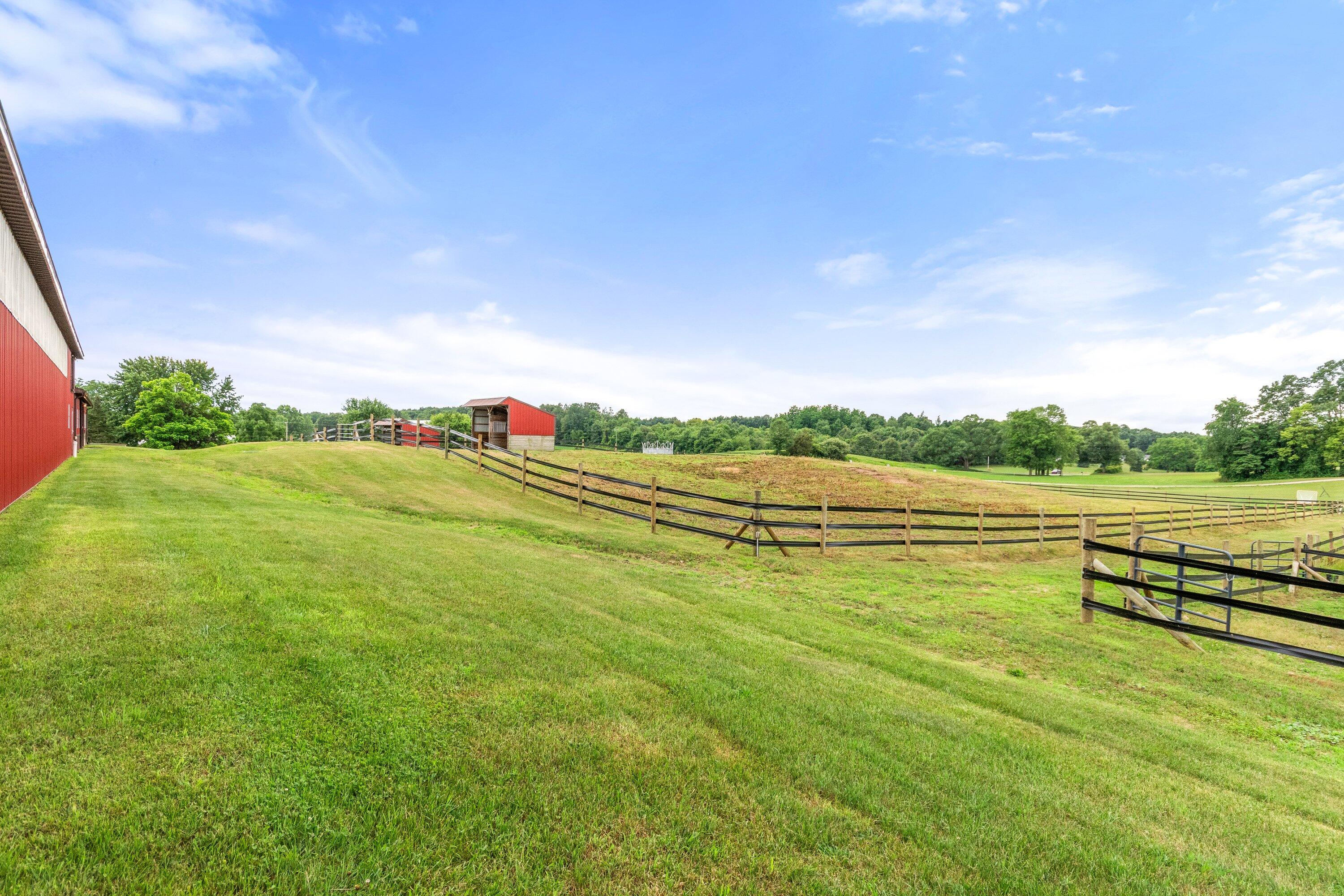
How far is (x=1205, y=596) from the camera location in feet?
20.6

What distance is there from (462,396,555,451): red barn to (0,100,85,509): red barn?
19160 millimetres

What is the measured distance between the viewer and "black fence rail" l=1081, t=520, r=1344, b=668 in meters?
5.30

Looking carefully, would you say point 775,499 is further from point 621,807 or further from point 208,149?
point 208,149

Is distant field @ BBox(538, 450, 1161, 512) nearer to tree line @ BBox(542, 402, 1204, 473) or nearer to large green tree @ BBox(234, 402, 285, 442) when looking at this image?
tree line @ BBox(542, 402, 1204, 473)

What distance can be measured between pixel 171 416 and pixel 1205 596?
61.3 metres

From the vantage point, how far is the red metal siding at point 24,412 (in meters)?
9.62

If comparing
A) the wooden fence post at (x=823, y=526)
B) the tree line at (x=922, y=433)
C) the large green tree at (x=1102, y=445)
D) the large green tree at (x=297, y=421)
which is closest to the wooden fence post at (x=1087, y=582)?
the wooden fence post at (x=823, y=526)

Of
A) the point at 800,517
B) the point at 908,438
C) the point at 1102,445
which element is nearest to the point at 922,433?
the point at 908,438

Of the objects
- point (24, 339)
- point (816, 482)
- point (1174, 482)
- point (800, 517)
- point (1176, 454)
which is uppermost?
Answer: point (24, 339)

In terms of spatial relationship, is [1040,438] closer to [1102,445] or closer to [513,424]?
[1102,445]

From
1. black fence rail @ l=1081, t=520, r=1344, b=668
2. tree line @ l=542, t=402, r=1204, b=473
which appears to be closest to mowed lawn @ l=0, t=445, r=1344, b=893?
black fence rail @ l=1081, t=520, r=1344, b=668

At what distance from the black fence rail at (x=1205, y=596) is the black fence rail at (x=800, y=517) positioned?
971 millimetres

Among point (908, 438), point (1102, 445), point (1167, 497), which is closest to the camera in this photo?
point (1167, 497)

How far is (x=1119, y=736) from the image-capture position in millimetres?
4180
